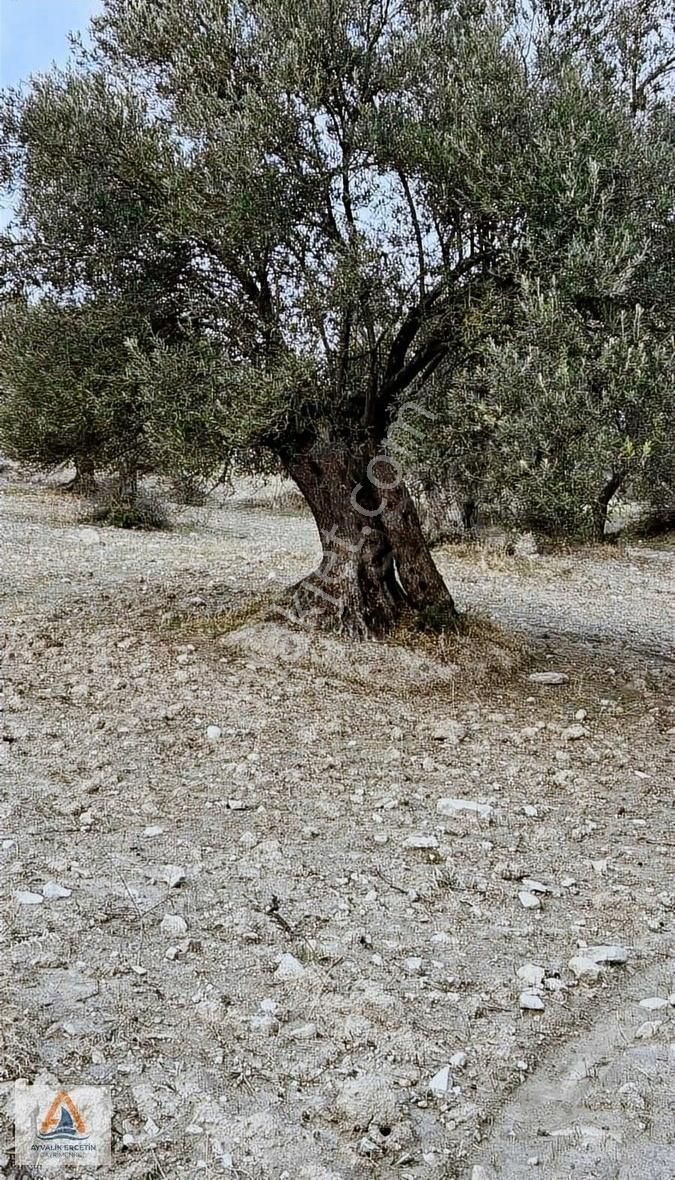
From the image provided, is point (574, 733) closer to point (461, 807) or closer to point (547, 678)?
point (547, 678)

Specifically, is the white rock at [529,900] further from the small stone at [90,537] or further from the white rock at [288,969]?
the small stone at [90,537]

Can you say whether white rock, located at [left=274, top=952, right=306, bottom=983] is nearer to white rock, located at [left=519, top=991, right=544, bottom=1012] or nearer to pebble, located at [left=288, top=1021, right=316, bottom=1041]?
pebble, located at [left=288, top=1021, right=316, bottom=1041]

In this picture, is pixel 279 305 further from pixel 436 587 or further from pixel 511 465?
pixel 436 587

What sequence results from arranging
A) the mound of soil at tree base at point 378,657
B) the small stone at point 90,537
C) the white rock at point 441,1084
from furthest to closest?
the small stone at point 90,537 < the mound of soil at tree base at point 378,657 < the white rock at point 441,1084

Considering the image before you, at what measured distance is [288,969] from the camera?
4293 mm

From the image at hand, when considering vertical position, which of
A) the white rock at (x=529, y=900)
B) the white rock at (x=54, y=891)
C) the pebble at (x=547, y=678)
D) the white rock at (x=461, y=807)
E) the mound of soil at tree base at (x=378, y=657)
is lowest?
the white rock at (x=529, y=900)

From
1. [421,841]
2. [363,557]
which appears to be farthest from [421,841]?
[363,557]

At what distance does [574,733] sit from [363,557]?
8.76ft

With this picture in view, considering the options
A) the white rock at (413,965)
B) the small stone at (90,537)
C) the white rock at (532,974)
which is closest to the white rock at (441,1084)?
the white rock at (413,965)

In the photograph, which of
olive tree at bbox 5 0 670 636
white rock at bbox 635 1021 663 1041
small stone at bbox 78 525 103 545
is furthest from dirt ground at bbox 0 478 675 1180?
small stone at bbox 78 525 103 545

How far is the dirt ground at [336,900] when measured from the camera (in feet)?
11.3

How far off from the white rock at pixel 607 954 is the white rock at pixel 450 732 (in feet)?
9.46

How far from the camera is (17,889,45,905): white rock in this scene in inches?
188

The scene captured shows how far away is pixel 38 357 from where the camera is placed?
8156mm
